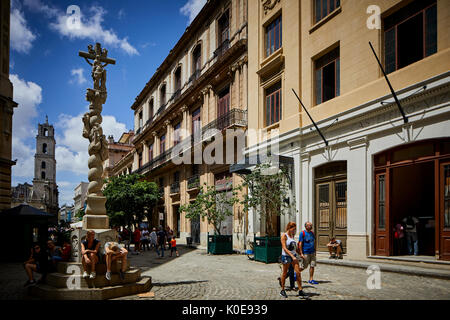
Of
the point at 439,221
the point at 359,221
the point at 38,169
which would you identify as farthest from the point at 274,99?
the point at 38,169

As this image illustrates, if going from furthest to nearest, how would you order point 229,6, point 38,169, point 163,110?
point 38,169 < point 163,110 < point 229,6

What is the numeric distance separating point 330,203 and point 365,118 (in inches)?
135

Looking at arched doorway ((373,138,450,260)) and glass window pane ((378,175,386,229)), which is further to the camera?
glass window pane ((378,175,386,229))

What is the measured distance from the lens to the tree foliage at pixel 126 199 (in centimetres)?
2623

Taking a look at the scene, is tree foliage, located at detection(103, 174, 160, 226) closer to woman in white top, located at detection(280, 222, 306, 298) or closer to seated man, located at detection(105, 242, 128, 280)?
seated man, located at detection(105, 242, 128, 280)

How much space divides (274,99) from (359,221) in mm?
7355

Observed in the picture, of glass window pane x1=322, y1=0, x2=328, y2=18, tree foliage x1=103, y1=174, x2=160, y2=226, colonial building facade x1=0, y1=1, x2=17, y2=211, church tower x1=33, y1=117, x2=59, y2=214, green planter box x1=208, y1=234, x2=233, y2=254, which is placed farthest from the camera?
church tower x1=33, y1=117, x2=59, y2=214

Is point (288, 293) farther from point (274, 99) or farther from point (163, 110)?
point (163, 110)

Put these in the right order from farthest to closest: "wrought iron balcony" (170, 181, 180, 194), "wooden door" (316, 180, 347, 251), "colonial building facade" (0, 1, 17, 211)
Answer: "wrought iron balcony" (170, 181, 180, 194)
"colonial building facade" (0, 1, 17, 211)
"wooden door" (316, 180, 347, 251)

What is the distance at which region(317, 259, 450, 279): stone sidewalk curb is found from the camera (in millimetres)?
8250

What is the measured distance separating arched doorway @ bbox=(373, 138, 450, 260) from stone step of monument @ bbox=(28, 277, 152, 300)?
25.2 feet

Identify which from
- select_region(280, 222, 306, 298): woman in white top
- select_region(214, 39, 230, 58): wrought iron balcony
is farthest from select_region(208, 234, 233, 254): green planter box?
select_region(214, 39, 230, 58): wrought iron balcony

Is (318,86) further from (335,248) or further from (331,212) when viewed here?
(335,248)

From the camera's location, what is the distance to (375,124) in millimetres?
11289
